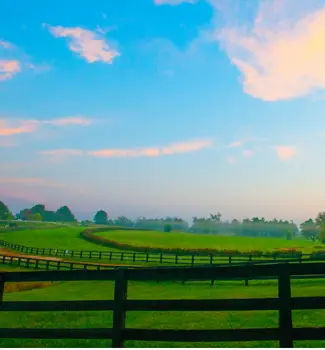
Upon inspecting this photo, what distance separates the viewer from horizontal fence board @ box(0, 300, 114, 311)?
244 inches

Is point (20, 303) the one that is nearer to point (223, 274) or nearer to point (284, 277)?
point (223, 274)

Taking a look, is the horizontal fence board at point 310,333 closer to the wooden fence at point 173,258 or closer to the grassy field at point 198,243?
the wooden fence at point 173,258

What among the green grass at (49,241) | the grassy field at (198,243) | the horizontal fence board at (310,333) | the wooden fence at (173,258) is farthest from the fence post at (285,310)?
the green grass at (49,241)

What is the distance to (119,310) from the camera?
19.9ft

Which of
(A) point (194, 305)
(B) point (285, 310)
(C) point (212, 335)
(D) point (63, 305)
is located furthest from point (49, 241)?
(B) point (285, 310)

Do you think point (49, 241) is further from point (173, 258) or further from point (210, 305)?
point (210, 305)

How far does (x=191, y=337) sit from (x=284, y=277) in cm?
174

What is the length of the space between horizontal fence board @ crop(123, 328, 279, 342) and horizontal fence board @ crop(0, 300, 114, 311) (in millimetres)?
744

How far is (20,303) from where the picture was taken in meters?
6.71

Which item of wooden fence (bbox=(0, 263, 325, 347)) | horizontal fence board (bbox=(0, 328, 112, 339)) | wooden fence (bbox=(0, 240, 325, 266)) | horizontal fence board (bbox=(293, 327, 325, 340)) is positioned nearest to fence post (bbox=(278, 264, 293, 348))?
wooden fence (bbox=(0, 263, 325, 347))

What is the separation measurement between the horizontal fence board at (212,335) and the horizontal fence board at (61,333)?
0.58 meters

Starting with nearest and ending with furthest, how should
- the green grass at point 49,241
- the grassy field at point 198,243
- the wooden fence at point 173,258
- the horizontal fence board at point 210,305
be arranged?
1. the horizontal fence board at point 210,305
2. the wooden fence at point 173,258
3. the green grass at point 49,241
4. the grassy field at point 198,243

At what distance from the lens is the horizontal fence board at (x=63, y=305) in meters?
6.20

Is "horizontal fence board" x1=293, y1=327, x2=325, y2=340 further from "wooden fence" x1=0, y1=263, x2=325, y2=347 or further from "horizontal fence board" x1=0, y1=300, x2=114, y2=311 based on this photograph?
"horizontal fence board" x1=0, y1=300, x2=114, y2=311
